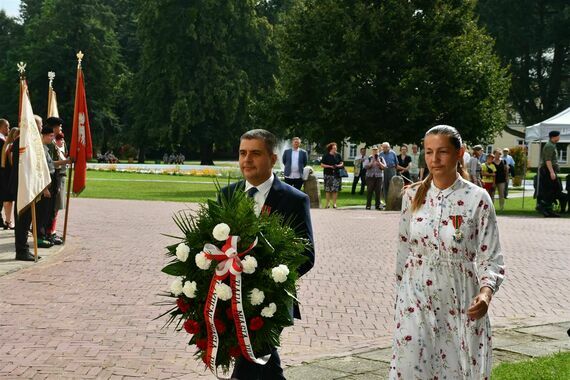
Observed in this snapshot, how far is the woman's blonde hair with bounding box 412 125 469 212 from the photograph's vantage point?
424 cm

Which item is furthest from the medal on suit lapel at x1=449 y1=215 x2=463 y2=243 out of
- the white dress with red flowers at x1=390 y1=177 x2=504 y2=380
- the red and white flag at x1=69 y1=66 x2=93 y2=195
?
the red and white flag at x1=69 y1=66 x2=93 y2=195

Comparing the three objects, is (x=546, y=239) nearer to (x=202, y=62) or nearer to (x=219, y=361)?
(x=219, y=361)

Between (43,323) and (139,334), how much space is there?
3.11 ft

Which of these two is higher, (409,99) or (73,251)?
(409,99)

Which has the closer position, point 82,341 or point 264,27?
point 82,341

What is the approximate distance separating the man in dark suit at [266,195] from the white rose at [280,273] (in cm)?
38

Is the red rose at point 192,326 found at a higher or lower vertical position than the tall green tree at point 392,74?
lower

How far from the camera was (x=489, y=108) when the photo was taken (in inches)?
1385

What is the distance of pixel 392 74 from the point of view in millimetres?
34625

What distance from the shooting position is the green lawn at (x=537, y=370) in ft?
18.6

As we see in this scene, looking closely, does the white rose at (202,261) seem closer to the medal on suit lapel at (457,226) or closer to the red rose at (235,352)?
the red rose at (235,352)

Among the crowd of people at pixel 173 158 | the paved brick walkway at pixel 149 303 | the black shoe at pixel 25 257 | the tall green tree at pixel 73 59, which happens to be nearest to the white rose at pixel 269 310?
the paved brick walkway at pixel 149 303

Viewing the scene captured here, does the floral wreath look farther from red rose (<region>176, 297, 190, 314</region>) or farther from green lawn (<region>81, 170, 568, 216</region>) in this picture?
green lawn (<region>81, 170, 568, 216</region>)

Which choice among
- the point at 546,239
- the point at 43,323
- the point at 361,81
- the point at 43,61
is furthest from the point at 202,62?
the point at 43,323
